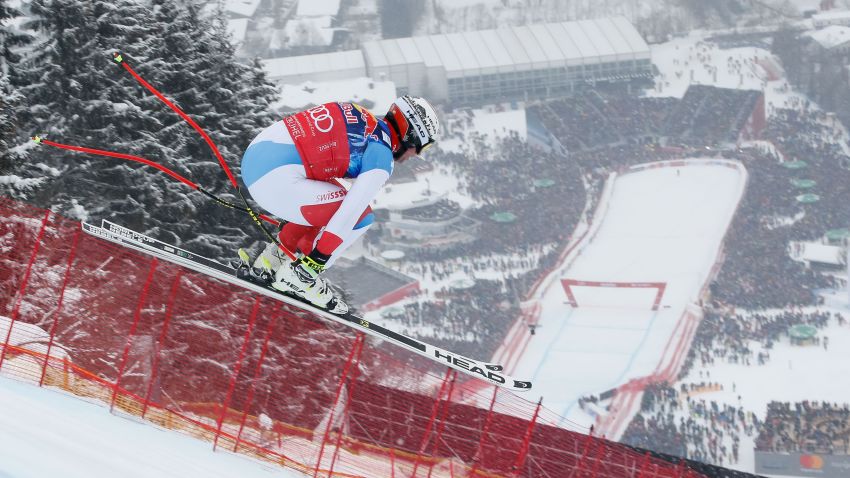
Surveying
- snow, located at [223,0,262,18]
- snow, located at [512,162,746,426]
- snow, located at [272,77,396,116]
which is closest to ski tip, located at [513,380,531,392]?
snow, located at [512,162,746,426]

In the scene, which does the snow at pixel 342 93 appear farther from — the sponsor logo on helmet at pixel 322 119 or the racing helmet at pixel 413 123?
the sponsor logo on helmet at pixel 322 119

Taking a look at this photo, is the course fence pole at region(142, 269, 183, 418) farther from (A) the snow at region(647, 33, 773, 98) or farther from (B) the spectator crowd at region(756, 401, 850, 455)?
(A) the snow at region(647, 33, 773, 98)

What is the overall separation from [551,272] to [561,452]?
142ft

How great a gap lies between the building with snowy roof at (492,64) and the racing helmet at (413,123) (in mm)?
78484

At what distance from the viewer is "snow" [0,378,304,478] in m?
4.33

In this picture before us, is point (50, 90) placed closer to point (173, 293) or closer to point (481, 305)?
point (173, 293)

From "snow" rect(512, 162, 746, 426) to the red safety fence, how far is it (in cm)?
2916

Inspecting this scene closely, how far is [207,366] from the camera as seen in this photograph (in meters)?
6.60

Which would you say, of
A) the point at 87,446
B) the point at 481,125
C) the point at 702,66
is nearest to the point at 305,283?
the point at 87,446

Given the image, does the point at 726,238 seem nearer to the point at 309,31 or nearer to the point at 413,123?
the point at 309,31

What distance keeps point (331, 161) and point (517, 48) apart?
87110 mm

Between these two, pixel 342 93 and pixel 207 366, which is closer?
pixel 207 366

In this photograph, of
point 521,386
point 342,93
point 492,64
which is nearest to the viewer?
point 521,386

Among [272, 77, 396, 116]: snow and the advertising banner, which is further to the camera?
[272, 77, 396, 116]: snow
